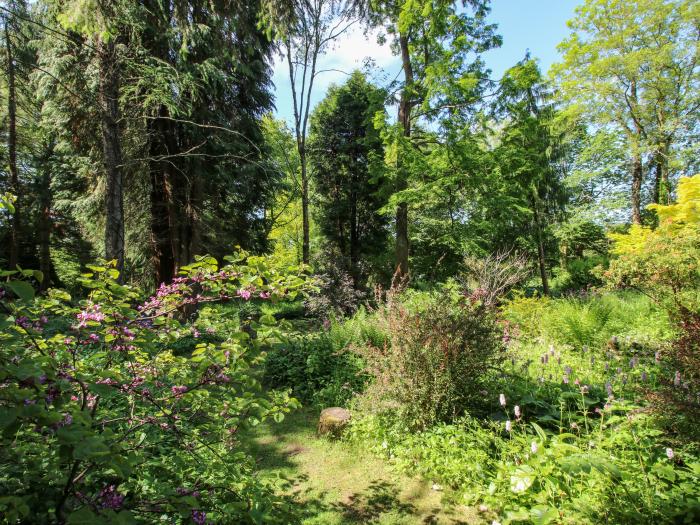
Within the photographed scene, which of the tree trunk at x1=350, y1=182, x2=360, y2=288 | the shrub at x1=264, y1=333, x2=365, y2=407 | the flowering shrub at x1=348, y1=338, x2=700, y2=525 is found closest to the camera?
the flowering shrub at x1=348, y1=338, x2=700, y2=525

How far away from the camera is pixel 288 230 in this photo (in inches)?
820

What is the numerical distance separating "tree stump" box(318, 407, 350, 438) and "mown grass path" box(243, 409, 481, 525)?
106 millimetres

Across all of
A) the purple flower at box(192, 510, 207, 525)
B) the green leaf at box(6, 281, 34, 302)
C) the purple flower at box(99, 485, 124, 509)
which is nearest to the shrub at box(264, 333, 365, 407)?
the purple flower at box(192, 510, 207, 525)

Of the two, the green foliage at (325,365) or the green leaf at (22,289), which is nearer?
the green leaf at (22,289)

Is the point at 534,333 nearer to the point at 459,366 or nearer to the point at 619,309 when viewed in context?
the point at 619,309

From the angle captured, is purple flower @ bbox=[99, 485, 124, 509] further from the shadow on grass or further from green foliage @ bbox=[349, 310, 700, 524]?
green foliage @ bbox=[349, 310, 700, 524]

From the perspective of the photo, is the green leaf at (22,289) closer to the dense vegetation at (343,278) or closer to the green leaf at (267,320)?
the dense vegetation at (343,278)

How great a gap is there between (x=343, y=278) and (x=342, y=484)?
22.0 ft

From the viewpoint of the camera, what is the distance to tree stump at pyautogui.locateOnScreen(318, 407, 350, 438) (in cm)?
388

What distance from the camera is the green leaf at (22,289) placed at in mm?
966

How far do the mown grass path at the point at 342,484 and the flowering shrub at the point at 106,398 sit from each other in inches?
29.0

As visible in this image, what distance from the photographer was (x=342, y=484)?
3.08 m

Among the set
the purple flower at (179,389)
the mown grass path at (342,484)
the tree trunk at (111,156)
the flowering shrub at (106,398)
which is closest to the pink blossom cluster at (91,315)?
the flowering shrub at (106,398)

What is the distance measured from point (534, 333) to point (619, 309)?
6.24ft
